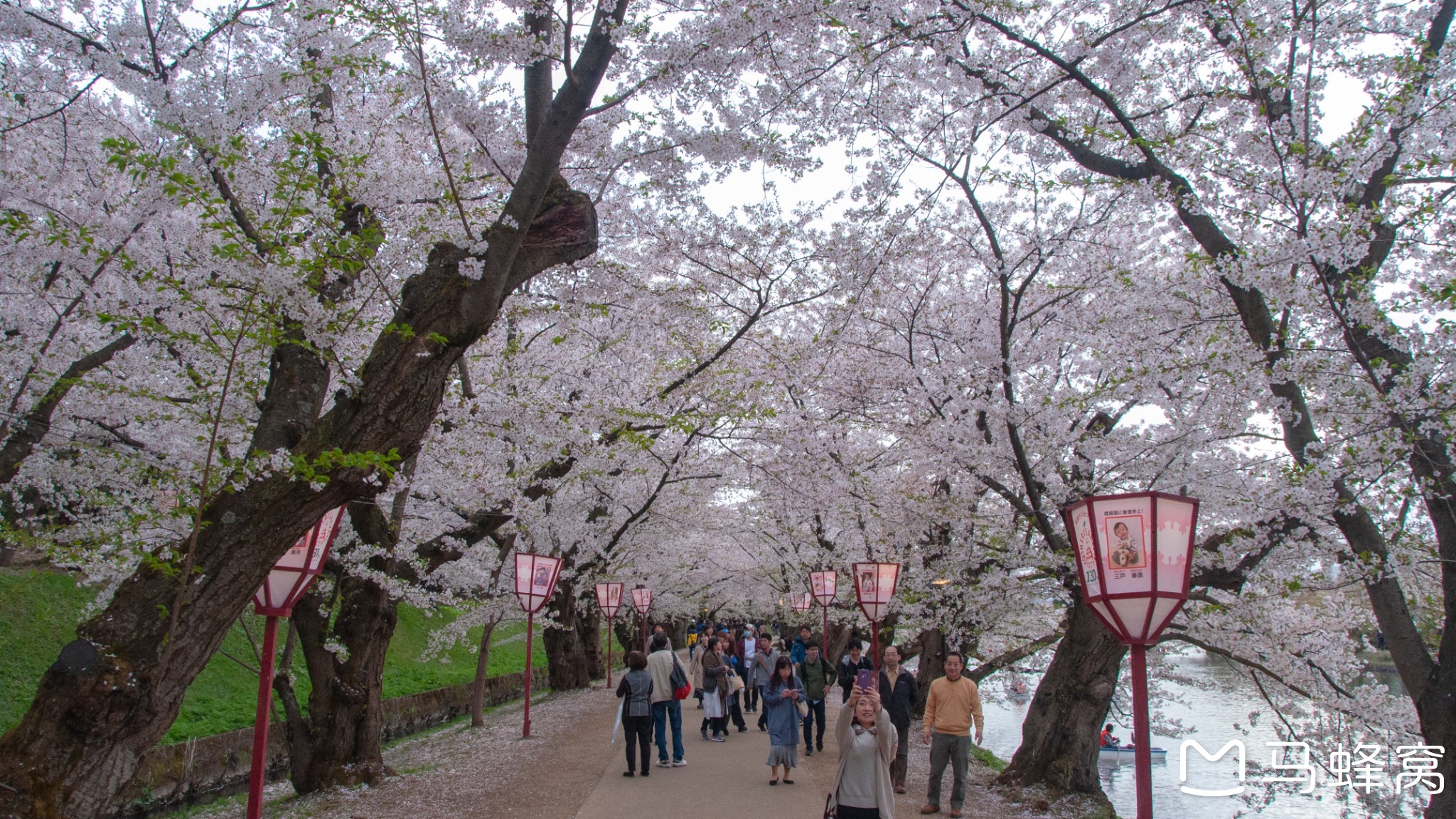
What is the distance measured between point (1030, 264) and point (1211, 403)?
308cm

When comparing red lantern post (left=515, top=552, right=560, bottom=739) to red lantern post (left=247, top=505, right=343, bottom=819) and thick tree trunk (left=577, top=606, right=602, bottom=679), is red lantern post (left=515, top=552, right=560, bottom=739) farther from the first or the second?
thick tree trunk (left=577, top=606, right=602, bottom=679)

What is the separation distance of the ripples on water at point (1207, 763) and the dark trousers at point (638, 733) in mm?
5058

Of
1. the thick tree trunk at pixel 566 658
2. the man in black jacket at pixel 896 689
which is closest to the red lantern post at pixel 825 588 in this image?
the man in black jacket at pixel 896 689

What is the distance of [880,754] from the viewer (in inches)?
205

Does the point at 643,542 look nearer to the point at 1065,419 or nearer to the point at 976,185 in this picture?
the point at 1065,419

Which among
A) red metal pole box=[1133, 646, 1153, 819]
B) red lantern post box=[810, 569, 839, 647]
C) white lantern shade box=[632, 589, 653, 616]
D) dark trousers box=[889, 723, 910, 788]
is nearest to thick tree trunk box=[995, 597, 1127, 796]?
dark trousers box=[889, 723, 910, 788]

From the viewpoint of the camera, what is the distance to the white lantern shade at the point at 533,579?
12.0 metres

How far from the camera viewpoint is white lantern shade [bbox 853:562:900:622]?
10969 millimetres

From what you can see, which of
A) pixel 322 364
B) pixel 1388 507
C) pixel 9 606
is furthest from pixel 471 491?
pixel 1388 507

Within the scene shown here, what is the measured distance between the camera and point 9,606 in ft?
47.5

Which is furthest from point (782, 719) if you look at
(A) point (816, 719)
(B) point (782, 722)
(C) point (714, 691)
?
(C) point (714, 691)

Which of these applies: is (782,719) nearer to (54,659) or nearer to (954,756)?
(954,756)

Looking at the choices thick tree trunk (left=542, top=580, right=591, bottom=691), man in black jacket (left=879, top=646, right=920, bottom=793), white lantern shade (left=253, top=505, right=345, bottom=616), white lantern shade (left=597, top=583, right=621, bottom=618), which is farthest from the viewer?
thick tree trunk (left=542, top=580, right=591, bottom=691)

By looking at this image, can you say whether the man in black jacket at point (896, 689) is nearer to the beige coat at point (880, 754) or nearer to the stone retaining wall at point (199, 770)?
the beige coat at point (880, 754)
